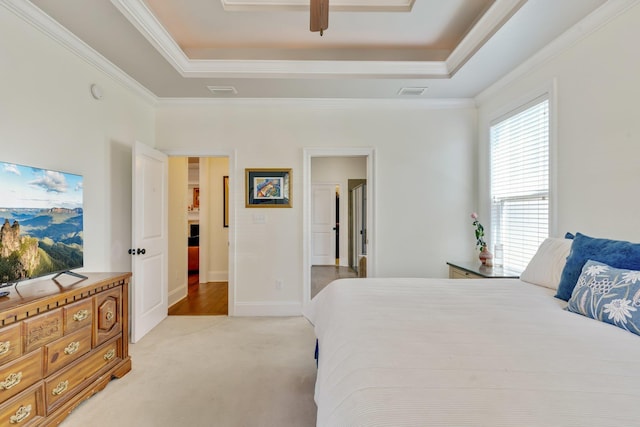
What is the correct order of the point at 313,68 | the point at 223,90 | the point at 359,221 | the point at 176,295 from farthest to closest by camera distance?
the point at 359,221, the point at 176,295, the point at 223,90, the point at 313,68

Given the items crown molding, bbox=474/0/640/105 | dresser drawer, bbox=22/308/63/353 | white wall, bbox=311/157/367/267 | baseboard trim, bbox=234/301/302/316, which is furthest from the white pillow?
white wall, bbox=311/157/367/267

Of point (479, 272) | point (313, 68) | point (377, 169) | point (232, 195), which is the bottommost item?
point (479, 272)

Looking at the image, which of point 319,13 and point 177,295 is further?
point 177,295

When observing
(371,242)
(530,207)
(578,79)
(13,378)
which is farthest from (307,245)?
(578,79)

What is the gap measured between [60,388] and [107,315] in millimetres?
500

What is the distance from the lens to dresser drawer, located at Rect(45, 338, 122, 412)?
173 centimetres

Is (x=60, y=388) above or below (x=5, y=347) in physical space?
below

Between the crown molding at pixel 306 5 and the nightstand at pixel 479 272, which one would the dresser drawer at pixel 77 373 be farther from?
the nightstand at pixel 479 272

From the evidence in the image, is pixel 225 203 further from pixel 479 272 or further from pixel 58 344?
pixel 479 272

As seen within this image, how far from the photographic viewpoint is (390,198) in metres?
3.75

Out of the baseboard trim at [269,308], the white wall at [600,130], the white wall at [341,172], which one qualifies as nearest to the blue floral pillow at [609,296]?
the white wall at [600,130]

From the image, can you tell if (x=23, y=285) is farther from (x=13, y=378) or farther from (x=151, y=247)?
(x=151, y=247)

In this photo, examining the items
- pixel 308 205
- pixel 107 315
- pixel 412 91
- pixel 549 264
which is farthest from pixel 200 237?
pixel 549 264

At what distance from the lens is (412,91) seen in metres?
3.43
